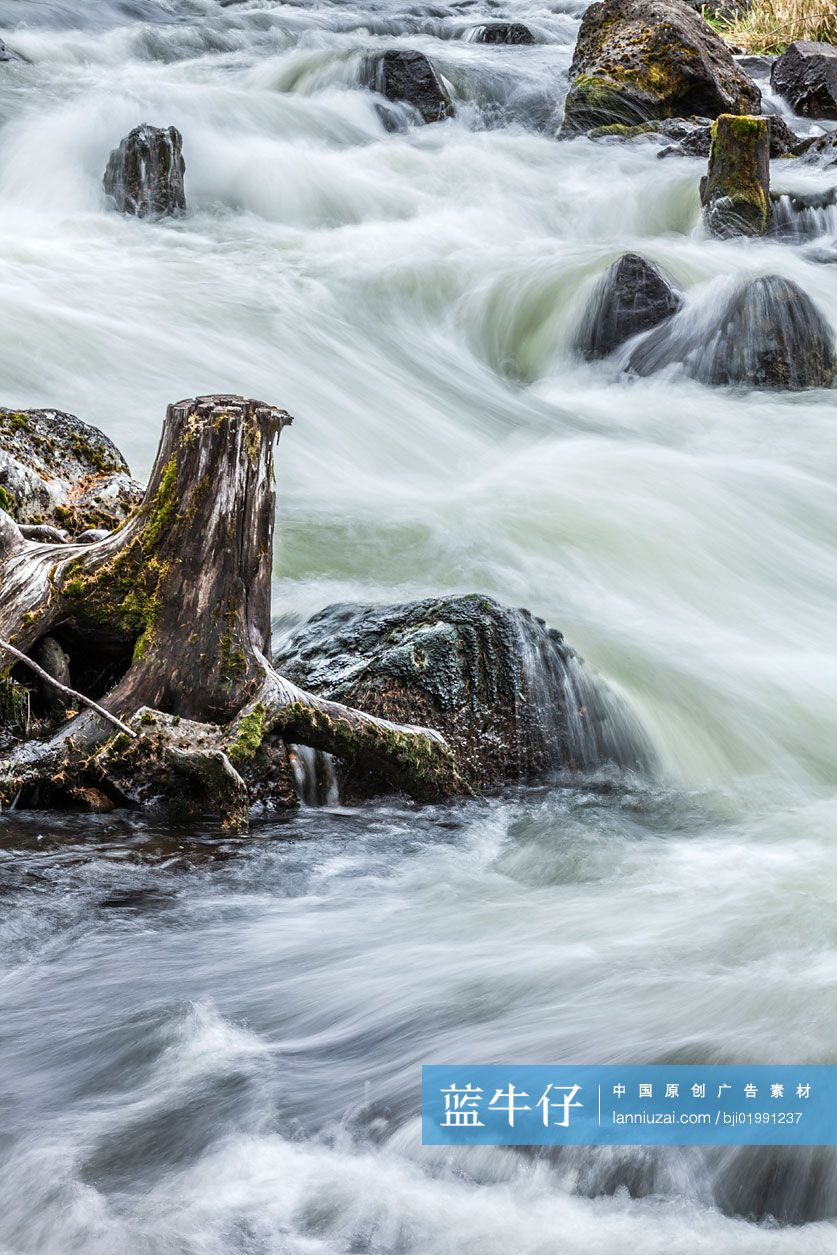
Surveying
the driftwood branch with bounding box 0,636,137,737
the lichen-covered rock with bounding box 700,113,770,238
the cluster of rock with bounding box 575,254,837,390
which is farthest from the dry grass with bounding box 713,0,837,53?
the driftwood branch with bounding box 0,636,137,737

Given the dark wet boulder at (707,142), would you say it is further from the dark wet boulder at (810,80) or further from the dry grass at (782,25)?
the dry grass at (782,25)

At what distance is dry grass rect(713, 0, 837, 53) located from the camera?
19.9 metres

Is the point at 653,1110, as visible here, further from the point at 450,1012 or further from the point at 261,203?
the point at 261,203

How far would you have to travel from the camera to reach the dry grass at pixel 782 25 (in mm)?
19891

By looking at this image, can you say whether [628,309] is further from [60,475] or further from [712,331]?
[60,475]

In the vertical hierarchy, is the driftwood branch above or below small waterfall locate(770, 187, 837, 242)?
below

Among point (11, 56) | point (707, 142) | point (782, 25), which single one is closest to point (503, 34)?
point (782, 25)

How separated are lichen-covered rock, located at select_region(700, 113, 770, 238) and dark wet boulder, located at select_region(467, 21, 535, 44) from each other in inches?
327

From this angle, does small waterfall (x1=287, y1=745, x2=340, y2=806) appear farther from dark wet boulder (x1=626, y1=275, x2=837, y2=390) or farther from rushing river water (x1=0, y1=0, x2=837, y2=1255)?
dark wet boulder (x1=626, y1=275, x2=837, y2=390)

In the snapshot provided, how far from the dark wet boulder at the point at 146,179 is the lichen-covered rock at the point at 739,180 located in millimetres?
4927

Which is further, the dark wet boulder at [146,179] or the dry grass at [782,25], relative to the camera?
the dry grass at [782,25]

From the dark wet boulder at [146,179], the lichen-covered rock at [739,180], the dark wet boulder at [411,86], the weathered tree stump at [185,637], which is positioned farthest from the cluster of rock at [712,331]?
the weathered tree stump at [185,637]

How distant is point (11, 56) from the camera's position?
50.4 feet

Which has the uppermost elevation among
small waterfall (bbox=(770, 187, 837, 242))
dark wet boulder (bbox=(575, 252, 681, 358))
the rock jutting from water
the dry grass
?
the dry grass
